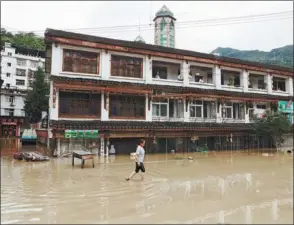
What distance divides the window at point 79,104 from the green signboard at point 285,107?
20.3m

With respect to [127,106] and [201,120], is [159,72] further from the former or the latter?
[201,120]

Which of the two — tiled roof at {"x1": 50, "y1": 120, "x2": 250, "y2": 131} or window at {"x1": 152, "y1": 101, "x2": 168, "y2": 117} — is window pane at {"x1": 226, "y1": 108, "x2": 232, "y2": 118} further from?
window at {"x1": 152, "y1": 101, "x2": 168, "y2": 117}

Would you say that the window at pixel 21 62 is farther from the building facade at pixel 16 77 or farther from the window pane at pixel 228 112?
the window pane at pixel 228 112

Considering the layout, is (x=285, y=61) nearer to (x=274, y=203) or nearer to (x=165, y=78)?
(x=165, y=78)

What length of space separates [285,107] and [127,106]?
18726 mm

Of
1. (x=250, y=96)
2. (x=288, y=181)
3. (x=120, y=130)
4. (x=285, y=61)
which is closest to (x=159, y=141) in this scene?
(x=120, y=130)

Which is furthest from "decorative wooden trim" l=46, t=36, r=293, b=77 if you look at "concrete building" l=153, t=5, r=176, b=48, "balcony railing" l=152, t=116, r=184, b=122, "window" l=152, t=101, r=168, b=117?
"concrete building" l=153, t=5, r=176, b=48

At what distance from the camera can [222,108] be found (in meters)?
26.7

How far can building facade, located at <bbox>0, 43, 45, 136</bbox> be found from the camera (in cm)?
4756

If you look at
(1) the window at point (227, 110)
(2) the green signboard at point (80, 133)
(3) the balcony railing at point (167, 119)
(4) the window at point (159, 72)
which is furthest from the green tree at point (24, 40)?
(2) the green signboard at point (80, 133)

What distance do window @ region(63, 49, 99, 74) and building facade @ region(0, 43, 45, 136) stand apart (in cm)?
2780

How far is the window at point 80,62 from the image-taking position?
19.9 metres

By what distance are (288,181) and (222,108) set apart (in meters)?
15.4

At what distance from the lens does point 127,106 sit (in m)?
21.9
